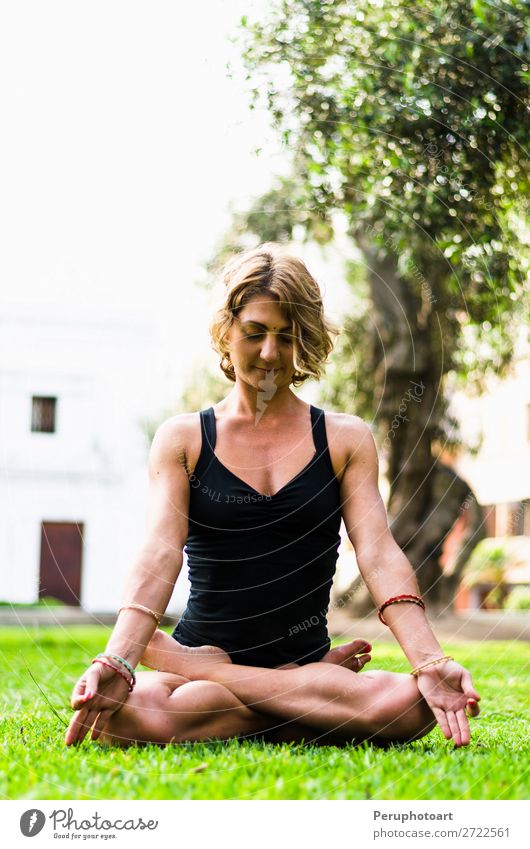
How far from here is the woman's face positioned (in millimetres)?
3246

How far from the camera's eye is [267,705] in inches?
124

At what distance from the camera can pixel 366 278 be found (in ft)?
35.2

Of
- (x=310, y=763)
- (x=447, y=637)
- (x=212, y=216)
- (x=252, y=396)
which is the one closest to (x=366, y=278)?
(x=447, y=637)

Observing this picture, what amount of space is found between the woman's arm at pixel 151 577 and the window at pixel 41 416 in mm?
2004

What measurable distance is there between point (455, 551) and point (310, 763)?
10.9 meters

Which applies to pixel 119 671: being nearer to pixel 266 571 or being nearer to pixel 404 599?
pixel 266 571

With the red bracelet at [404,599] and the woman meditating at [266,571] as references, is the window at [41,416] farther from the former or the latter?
the red bracelet at [404,599]

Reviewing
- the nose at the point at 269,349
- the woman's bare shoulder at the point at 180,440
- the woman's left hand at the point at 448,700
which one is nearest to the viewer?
the woman's left hand at the point at 448,700

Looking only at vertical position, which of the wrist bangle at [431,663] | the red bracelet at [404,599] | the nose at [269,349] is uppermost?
the nose at [269,349]

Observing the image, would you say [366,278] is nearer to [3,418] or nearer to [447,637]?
[447,637]

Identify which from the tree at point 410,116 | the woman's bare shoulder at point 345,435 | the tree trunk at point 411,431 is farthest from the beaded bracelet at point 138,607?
the tree trunk at point 411,431

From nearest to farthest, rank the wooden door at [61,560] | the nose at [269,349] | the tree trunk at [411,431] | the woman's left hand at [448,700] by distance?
the woman's left hand at [448,700] < the nose at [269,349] < the wooden door at [61,560] < the tree trunk at [411,431]

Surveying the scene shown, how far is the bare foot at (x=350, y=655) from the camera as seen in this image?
10.8ft

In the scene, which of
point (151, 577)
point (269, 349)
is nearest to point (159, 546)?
point (151, 577)
